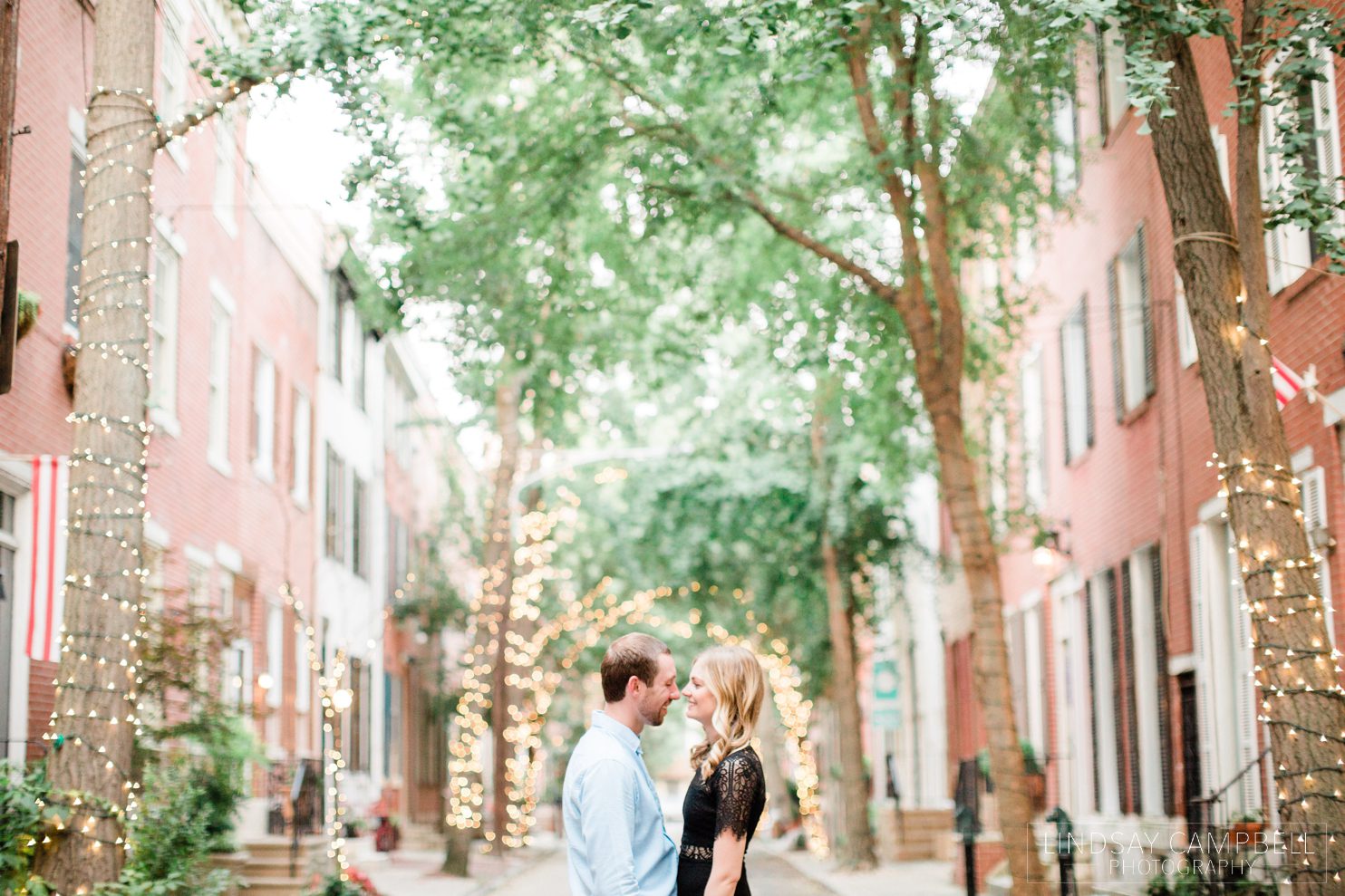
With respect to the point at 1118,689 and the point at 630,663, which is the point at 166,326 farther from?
the point at 630,663

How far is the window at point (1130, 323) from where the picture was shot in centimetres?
1811

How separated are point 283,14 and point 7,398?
13.8 feet

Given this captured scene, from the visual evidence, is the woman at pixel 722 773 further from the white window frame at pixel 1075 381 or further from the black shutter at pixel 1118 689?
the white window frame at pixel 1075 381

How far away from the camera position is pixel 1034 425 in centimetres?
2494

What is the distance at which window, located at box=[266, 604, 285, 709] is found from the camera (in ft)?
76.7

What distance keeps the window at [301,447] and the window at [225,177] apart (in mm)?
4623

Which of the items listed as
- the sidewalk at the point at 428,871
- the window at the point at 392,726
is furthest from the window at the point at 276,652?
the window at the point at 392,726

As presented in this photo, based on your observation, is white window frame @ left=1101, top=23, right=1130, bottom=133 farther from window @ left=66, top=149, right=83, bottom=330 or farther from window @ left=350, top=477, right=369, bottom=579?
window @ left=350, top=477, right=369, bottom=579

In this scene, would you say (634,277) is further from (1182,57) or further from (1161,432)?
(1182,57)

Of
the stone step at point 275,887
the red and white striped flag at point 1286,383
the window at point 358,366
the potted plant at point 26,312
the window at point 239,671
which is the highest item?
the window at point 358,366

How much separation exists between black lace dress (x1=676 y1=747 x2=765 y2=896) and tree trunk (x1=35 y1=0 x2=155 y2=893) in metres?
5.04

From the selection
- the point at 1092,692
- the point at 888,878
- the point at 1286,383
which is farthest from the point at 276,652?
the point at 1286,383

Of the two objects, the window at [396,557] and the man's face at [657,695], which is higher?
the window at [396,557]

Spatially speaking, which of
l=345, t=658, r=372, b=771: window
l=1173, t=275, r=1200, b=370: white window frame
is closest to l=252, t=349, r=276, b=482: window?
l=345, t=658, r=372, b=771: window
